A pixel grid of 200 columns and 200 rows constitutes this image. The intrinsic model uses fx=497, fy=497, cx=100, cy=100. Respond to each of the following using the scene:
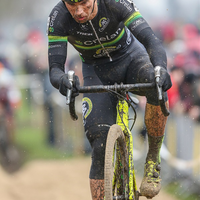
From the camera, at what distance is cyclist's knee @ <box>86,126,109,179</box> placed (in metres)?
4.79

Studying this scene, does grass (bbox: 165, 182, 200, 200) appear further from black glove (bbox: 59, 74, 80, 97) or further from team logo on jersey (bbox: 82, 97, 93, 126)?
black glove (bbox: 59, 74, 80, 97)

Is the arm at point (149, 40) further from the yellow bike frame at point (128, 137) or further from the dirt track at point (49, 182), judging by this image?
the dirt track at point (49, 182)

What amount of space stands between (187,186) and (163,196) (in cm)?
47

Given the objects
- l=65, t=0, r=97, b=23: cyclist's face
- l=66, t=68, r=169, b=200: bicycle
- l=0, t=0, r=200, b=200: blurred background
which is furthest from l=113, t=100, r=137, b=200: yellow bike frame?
l=0, t=0, r=200, b=200: blurred background

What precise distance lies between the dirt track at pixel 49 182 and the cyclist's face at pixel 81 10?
4.13 m

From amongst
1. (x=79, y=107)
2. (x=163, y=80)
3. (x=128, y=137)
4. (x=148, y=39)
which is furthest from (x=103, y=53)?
(x=79, y=107)

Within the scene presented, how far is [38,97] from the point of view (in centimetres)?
1322

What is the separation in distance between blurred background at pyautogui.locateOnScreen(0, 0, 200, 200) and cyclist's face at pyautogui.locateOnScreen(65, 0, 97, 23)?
3.34 metres

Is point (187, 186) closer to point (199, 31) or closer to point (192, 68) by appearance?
point (192, 68)

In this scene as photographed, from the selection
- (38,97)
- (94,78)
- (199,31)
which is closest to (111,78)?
(94,78)

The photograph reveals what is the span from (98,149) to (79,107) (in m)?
5.52

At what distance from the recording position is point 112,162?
4.38 m

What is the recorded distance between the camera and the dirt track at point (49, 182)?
8751 mm

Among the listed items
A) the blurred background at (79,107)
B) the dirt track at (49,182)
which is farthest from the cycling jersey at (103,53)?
the dirt track at (49,182)
